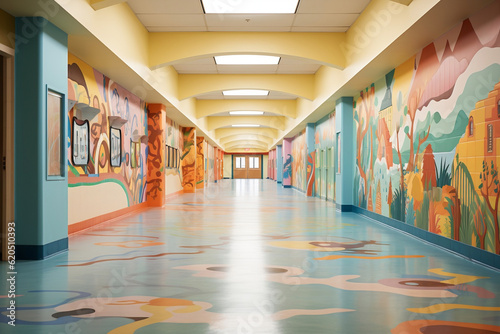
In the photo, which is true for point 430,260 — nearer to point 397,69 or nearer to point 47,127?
point 397,69

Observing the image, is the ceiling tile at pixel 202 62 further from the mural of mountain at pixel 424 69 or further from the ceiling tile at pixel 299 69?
the mural of mountain at pixel 424 69

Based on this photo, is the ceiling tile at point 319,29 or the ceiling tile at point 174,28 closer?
the ceiling tile at point 174,28

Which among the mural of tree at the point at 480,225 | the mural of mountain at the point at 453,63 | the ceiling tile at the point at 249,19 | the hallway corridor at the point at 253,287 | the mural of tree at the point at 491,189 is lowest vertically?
the hallway corridor at the point at 253,287

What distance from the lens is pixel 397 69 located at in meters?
10.1

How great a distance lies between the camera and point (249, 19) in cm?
1062

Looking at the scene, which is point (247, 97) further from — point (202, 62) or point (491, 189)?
point (491, 189)

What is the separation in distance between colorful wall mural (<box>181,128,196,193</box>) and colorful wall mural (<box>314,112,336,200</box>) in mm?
6932

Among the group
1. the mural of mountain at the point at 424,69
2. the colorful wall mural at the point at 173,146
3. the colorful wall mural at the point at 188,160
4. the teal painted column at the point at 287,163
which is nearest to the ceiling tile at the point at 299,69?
the colorful wall mural at the point at 173,146

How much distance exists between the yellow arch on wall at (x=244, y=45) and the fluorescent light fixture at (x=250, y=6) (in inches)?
56.2

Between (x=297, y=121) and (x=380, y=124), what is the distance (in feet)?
36.8

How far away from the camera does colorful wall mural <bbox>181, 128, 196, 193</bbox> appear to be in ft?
79.6

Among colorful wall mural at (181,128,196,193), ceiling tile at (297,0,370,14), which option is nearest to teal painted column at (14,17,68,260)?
ceiling tile at (297,0,370,14)

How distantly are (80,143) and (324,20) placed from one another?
643cm

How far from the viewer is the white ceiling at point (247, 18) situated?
31.9ft
